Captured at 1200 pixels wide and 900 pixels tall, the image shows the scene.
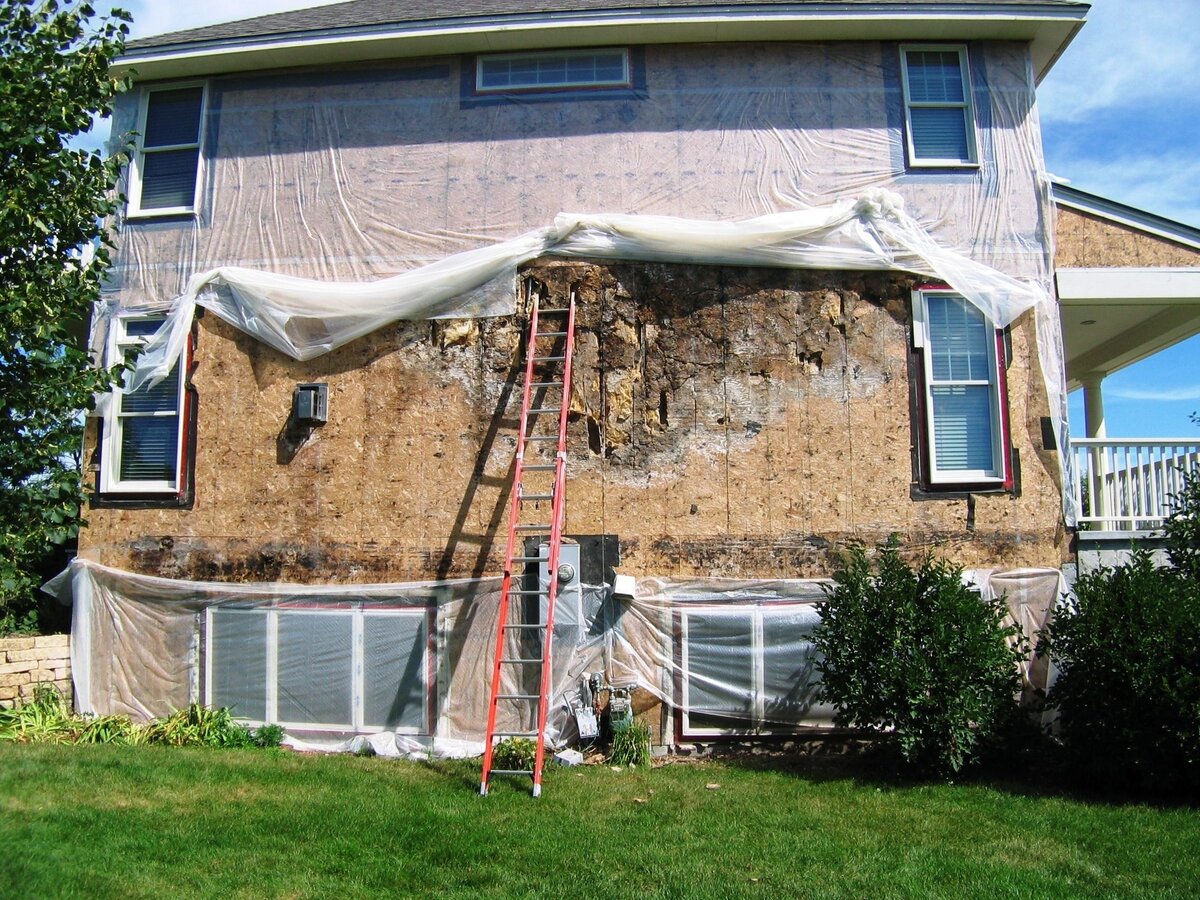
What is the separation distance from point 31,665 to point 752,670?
7.09m

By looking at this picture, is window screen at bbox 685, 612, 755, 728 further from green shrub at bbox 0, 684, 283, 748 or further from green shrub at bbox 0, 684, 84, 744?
green shrub at bbox 0, 684, 84, 744

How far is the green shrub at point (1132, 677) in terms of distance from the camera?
7.81 meters

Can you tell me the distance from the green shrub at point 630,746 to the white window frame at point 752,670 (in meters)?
0.54

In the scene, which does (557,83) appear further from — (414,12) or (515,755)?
(515,755)

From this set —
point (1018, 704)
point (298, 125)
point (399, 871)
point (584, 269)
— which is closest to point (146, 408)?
point (298, 125)

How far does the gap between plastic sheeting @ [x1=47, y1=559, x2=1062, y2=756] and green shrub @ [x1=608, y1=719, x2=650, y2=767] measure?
0.42 meters

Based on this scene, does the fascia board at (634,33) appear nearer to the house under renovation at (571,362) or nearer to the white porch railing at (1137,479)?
the house under renovation at (571,362)

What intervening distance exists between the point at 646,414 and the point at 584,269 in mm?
1612

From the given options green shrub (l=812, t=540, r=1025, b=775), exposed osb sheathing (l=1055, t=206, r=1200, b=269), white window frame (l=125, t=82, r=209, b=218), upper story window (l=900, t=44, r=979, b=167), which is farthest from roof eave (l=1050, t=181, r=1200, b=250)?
white window frame (l=125, t=82, r=209, b=218)

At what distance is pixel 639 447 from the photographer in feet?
33.6

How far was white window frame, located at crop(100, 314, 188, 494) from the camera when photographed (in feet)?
35.4

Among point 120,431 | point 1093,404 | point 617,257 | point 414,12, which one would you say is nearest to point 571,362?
point 617,257

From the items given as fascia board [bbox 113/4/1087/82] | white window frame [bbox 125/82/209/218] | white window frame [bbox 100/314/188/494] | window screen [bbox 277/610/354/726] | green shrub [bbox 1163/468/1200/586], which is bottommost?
window screen [bbox 277/610/354/726]

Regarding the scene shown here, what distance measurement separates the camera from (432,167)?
36.1 feet
